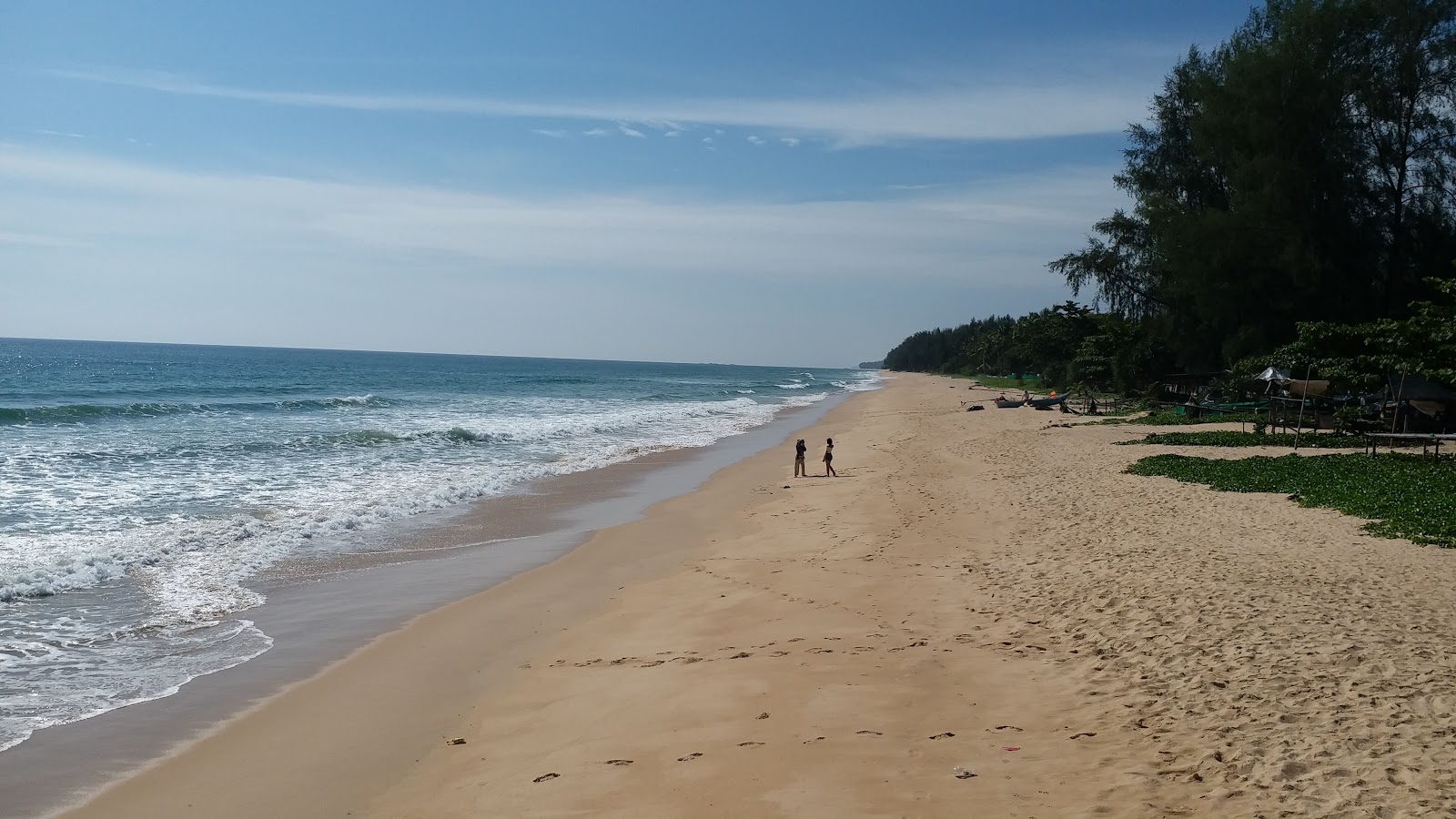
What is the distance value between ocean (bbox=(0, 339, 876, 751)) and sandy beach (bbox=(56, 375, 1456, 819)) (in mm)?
2102

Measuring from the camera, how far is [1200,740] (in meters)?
5.58

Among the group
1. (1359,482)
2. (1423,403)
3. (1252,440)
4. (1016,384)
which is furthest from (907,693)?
(1016,384)

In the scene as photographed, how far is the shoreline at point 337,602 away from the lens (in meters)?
6.44

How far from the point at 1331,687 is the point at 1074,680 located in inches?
64.5

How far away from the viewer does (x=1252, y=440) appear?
23.4 metres

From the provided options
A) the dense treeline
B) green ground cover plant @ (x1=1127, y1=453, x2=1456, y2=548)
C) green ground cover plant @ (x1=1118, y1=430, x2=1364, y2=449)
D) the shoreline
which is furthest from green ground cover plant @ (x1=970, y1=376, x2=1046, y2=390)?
the shoreline

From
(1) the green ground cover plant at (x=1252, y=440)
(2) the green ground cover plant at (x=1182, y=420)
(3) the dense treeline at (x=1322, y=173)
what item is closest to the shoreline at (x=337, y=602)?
(1) the green ground cover plant at (x=1252, y=440)

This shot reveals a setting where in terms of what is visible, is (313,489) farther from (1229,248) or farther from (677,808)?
(1229,248)

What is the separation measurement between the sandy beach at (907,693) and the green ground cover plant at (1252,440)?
11241mm

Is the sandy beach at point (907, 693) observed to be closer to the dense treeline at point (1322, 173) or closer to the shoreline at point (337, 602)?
the shoreline at point (337, 602)

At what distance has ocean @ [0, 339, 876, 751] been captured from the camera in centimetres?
877

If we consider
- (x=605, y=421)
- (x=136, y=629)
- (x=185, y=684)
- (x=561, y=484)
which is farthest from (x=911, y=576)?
(x=605, y=421)

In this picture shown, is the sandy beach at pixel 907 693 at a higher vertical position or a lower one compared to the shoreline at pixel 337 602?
higher

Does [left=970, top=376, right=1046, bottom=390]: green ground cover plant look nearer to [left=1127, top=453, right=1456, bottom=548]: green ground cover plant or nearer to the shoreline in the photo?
[left=1127, top=453, right=1456, bottom=548]: green ground cover plant
